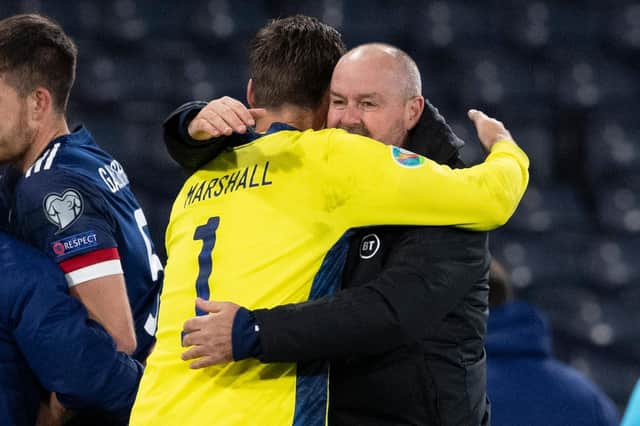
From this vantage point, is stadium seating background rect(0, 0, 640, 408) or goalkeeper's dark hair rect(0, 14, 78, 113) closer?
goalkeeper's dark hair rect(0, 14, 78, 113)

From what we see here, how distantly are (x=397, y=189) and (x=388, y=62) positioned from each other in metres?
0.41

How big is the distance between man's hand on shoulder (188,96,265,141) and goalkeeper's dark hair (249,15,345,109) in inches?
7.1

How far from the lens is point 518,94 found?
27.1 feet

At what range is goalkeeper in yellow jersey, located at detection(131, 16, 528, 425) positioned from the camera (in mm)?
2469

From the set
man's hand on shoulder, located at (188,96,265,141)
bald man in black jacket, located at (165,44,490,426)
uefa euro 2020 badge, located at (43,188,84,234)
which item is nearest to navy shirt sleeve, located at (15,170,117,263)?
uefa euro 2020 badge, located at (43,188,84,234)

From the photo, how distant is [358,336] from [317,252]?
0.21 meters

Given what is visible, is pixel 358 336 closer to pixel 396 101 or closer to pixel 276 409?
pixel 276 409

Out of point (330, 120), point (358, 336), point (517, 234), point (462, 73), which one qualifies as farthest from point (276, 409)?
point (462, 73)

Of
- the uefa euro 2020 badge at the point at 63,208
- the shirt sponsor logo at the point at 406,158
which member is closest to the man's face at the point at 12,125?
the uefa euro 2020 badge at the point at 63,208

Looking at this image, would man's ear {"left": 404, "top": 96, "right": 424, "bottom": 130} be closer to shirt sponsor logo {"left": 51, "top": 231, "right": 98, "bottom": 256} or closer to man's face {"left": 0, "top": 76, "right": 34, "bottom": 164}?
shirt sponsor logo {"left": 51, "top": 231, "right": 98, "bottom": 256}

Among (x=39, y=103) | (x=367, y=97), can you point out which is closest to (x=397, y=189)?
(x=367, y=97)

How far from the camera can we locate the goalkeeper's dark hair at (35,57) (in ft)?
10.2

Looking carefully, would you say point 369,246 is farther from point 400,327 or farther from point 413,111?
point 413,111

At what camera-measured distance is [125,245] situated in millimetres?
3141
